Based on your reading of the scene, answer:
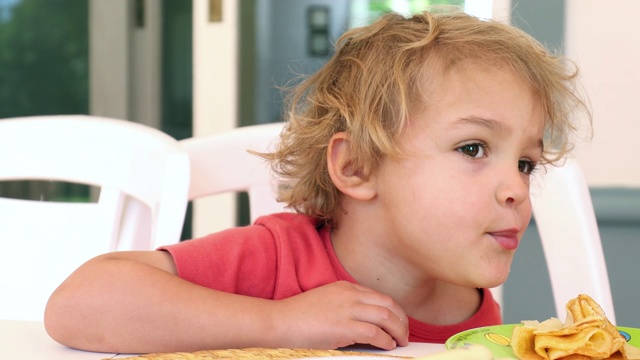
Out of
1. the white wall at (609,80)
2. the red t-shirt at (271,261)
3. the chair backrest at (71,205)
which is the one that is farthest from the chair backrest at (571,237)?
the white wall at (609,80)

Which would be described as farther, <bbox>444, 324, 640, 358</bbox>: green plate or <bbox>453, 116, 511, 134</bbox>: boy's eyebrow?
<bbox>453, 116, 511, 134</bbox>: boy's eyebrow

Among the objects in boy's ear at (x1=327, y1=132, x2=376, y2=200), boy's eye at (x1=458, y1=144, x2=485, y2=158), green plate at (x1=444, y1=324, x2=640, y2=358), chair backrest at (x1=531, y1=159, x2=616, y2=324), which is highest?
boy's eye at (x1=458, y1=144, x2=485, y2=158)

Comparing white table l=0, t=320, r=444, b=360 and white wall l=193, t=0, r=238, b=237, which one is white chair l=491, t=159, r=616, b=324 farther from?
white wall l=193, t=0, r=238, b=237

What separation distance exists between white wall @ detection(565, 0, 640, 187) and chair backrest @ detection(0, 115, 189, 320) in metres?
1.24

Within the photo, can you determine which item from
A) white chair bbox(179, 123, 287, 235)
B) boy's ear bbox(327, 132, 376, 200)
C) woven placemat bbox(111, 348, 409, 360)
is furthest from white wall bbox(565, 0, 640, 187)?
woven placemat bbox(111, 348, 409, 360)

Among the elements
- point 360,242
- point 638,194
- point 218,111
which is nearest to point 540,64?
point 360,242

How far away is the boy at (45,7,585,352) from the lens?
0.76 meters

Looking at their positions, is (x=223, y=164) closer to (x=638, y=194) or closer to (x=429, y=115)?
(x=429, y=115)

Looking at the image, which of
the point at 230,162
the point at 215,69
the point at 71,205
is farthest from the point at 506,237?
the point at 215,69

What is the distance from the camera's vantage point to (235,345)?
2.52ft

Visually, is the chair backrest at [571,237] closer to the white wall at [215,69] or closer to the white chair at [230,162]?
the white chair at [230,162]

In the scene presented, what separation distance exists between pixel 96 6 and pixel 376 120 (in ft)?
9.89

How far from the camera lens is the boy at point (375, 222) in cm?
76

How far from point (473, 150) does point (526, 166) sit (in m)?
0.09
